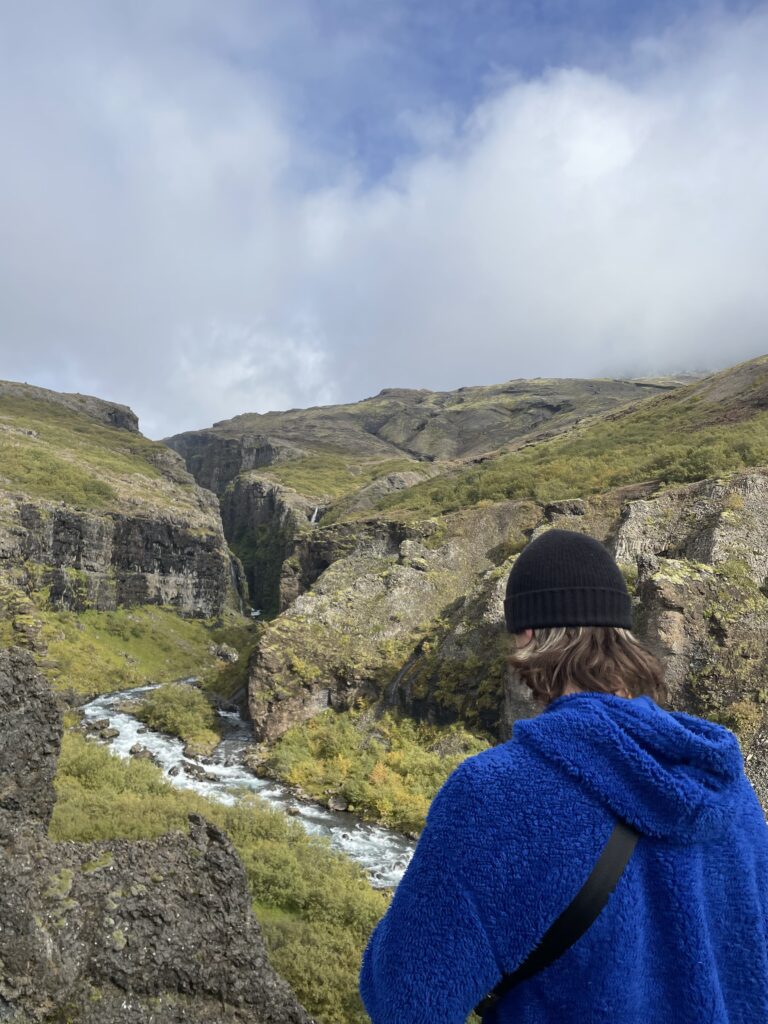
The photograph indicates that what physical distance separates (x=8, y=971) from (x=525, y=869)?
757 centimetres

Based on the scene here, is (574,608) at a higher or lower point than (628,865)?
higher

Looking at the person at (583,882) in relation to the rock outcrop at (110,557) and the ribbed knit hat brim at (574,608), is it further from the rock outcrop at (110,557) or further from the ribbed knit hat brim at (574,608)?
the rock outcrop at (110,557)

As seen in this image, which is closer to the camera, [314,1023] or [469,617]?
[314,1023]

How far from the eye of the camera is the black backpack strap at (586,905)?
2.08 metres

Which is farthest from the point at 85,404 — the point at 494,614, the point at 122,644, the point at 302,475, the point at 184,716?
the point at 494,614

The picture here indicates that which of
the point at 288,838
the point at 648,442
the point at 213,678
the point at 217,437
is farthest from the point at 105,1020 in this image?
the point at 217,437

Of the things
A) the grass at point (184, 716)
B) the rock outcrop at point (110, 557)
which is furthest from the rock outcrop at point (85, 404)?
the grass at point (184, 716)

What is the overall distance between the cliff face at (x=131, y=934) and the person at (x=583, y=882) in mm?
6673

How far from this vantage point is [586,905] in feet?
6.83

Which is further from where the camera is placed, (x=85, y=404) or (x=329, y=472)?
(x=329, y=472)

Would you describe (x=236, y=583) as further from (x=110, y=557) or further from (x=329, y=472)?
(x=329, y=472)

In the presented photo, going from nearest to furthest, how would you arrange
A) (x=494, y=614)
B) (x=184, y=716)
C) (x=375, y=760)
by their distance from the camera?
(x=375, y=760) → (x=494, y=614) → (x=184, y=716)

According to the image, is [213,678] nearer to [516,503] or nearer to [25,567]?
[25,567]

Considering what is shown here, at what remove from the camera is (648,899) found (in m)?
2.19
